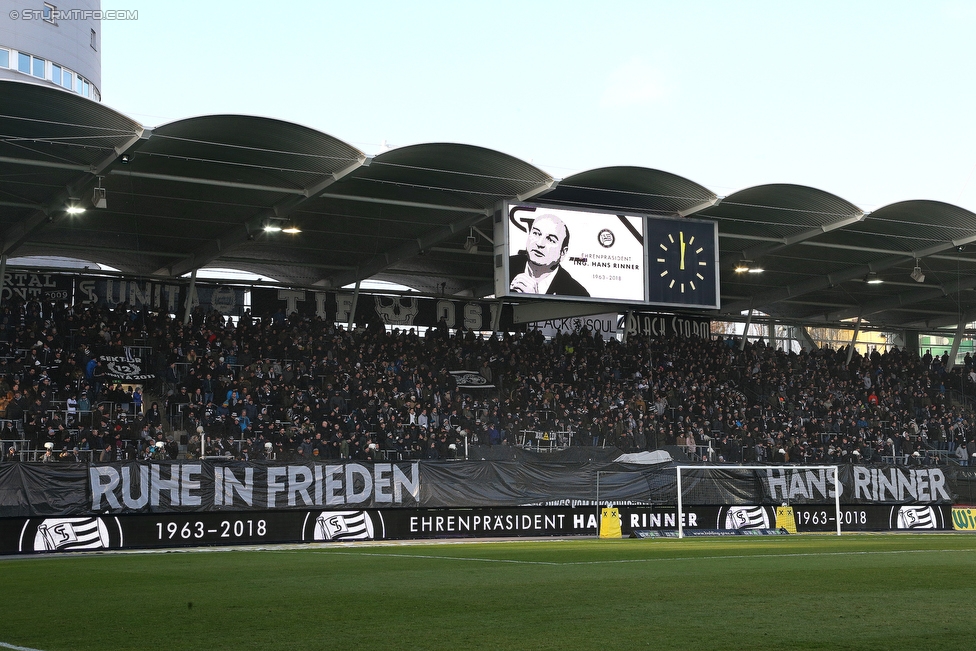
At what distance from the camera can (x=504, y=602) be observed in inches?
400

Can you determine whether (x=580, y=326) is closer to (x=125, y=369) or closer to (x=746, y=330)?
(x=746, y=330)

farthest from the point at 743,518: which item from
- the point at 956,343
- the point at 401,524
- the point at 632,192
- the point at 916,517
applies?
the point at 956,343

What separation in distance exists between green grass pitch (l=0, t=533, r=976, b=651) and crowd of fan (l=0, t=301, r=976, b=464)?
1332 cm

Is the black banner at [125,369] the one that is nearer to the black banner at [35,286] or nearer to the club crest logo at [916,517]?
the black banner at [35,286]

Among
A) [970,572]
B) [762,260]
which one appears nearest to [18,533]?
[970,572]

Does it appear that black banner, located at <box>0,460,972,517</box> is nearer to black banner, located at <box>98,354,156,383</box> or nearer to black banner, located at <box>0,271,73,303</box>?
black banner, located at <box>98,354,156,383</box>

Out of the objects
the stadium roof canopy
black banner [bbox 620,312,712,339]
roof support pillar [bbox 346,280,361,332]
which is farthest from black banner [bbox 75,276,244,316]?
black banner [bbox 620,312,712,339]

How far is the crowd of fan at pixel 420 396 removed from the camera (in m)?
31.1

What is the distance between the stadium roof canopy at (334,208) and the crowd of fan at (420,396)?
273 cm

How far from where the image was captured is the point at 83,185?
29.5 metres

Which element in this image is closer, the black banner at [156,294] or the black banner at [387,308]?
the black banner at [156,294]

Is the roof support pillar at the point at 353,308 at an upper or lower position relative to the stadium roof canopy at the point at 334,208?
lower

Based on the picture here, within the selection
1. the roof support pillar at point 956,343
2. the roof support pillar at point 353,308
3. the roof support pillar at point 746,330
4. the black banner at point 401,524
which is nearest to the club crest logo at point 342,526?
the black banner at point 401,524

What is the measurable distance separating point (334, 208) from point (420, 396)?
6793mm
